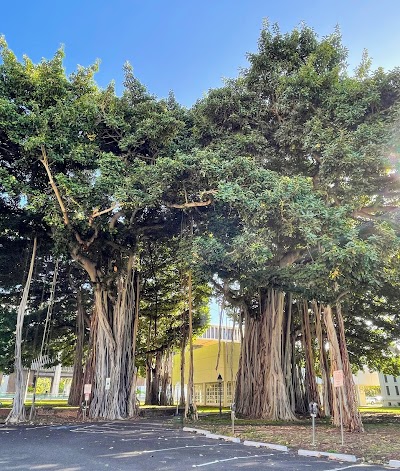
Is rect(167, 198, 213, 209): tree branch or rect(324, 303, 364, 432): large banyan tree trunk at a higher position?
rect(167, 198, 213, 209): tree branch

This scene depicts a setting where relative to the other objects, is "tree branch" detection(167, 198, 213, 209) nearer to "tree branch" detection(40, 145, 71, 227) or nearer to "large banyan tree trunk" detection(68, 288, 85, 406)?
"tree branch" detection(40, 145, 71, 227)

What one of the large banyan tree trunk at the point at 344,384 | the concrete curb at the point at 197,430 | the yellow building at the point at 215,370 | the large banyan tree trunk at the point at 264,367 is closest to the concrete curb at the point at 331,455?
the concrete curb at the point at 197,430

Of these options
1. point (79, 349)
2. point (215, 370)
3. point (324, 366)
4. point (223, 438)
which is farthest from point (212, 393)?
point (223, 438)

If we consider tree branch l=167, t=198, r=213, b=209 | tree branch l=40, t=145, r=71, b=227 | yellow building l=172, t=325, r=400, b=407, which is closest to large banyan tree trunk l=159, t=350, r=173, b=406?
yellow building l=172, t=325, r=400, b=407

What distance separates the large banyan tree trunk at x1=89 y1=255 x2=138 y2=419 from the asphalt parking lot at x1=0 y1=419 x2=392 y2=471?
141 inches

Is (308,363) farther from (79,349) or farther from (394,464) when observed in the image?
(394,464)

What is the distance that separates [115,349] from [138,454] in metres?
6.48

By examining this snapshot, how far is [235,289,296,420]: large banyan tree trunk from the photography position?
36.6 ft

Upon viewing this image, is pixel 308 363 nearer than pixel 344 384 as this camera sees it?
No

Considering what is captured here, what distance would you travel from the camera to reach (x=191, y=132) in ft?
35.2

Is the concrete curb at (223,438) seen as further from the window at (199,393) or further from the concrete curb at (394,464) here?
the window at (199,393)

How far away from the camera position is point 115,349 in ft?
37.8

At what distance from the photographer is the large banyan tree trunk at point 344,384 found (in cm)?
824

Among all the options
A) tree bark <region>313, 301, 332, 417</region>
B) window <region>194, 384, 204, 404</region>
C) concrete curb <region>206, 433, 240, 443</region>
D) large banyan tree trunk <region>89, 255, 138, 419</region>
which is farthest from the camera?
window <region>194, 384, 204, 404</region>
